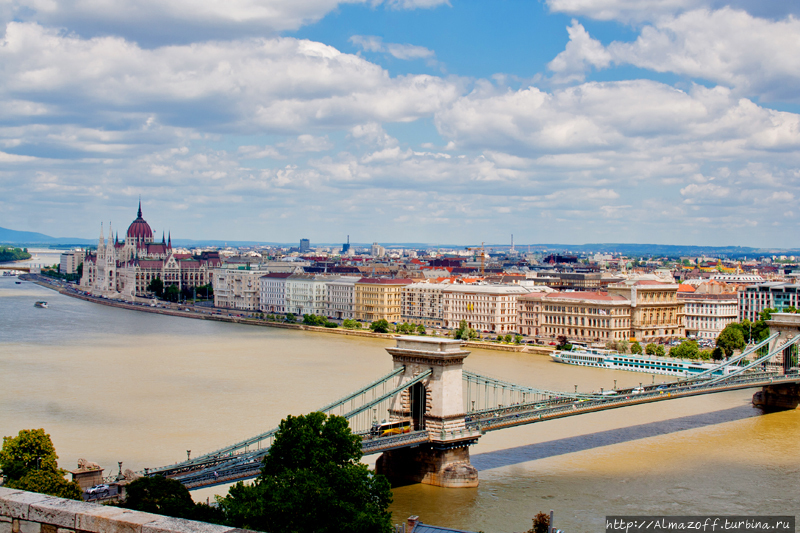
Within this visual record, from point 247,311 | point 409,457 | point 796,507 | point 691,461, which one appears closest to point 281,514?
point 409,457

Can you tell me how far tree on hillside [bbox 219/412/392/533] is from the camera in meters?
10.5

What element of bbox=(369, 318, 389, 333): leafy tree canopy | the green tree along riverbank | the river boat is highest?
the green tree along riverbank

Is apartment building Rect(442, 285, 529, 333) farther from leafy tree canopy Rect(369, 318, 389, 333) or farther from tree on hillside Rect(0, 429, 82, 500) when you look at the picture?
tree on hillside Rect(0, 429, 82, 500)

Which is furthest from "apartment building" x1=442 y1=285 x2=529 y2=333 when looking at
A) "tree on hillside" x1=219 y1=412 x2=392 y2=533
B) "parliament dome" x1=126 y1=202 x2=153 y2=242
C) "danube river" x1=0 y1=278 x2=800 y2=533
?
"parliament dome" x1=126 y1=202 x2=153 y2=242

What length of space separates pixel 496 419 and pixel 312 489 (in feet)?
24.5

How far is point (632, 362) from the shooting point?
126 ft

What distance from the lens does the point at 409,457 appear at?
1670cm

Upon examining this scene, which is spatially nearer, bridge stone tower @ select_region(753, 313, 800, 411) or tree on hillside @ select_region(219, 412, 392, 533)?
tree on hillside @ select_region(219, 412, 392, 533)

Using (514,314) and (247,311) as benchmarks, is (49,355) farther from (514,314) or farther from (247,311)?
(247,311)

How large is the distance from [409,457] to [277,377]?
14633 millimetres

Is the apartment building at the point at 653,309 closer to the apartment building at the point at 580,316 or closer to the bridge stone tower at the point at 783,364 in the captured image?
the apartment building at the point at 580,316

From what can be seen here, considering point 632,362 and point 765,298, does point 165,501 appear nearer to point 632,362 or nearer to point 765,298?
point 632,362

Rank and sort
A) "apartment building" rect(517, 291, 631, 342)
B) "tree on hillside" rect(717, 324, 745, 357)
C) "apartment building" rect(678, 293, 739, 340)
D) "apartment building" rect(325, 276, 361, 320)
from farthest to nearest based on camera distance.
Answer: "apartment building" rect(325, 276, 361, 320) → "apartment building" rect(678, 293, 739, 340) → "apartment building" rect(517, 291, 631, 342) → "tree on hillside" rect(717, 324, 745, 357)

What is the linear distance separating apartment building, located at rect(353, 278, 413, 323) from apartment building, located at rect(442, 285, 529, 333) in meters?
4.50
